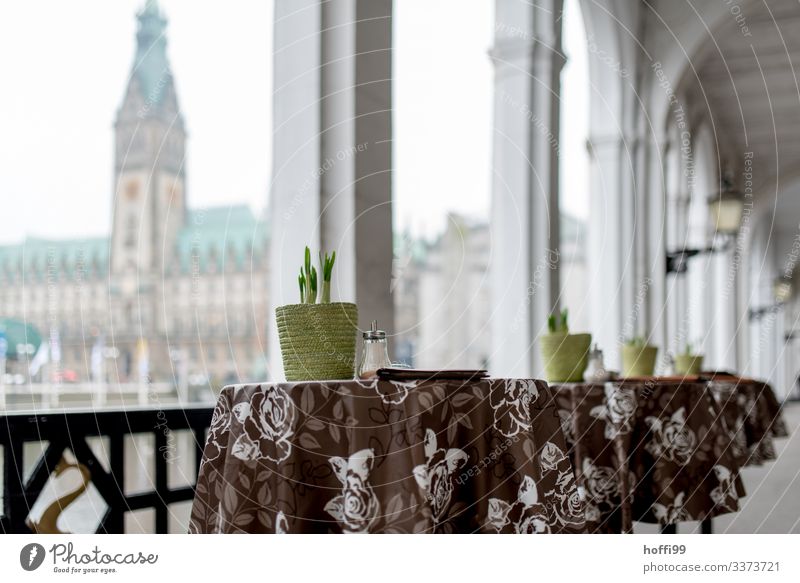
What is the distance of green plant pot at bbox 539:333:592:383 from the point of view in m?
3.38

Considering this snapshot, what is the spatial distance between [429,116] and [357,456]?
2107 millimetres

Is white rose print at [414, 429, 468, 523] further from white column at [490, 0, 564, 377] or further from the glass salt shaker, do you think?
white column at [490, 0, 564, 377]

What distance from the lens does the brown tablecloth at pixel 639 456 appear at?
3143mm

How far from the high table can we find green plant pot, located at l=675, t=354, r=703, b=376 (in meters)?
2.36

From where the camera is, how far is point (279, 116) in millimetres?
3457

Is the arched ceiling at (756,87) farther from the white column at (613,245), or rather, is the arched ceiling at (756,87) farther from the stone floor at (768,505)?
the stone floor at (768,505)

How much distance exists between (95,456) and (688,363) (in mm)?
4071

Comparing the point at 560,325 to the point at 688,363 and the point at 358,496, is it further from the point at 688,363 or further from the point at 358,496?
the point at 688,363

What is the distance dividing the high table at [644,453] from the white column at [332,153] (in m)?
0.87

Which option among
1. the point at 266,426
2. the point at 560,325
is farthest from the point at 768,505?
the point at 266,426
